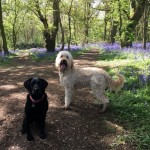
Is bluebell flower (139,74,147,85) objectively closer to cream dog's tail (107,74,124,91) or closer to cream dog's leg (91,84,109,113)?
cream dog's tail (107,74,124,91)

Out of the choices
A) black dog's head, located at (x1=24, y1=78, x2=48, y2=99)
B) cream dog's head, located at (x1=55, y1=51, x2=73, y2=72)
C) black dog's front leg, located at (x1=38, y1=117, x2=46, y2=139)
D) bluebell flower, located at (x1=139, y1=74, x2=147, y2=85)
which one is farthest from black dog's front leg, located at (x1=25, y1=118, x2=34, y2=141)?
bluebell flower, located at (x1=139, y1=74, x2=147, y2=85)

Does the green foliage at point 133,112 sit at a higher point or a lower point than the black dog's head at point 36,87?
lower

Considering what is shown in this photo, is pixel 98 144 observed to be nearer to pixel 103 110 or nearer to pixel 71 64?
pixel 103 110

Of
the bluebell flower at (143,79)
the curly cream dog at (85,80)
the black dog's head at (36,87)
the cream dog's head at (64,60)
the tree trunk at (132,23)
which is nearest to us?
the black dog's head at (36,87)

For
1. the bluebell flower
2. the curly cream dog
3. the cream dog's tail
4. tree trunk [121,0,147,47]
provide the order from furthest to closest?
tree trunk [121,0,147,47] → the bluebell flower → the cream dog's tail → the curly cream dog

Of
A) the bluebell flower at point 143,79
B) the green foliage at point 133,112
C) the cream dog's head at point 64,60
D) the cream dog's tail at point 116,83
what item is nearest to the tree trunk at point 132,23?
the green foliage at point 133,112

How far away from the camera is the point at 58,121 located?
6707 mm

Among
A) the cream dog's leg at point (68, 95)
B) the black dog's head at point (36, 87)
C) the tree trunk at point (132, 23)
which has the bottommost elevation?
the cream dog's leg at point (68, 95)

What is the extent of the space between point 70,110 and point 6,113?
1.68m

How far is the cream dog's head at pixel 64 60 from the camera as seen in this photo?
22.2 ft

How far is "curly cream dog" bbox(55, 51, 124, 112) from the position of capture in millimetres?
7098

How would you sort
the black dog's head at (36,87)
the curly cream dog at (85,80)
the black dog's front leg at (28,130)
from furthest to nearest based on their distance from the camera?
1. the curly cream dog at (85,80)
2. the black dog's front leg at (28,130)
3. the black dog's head at (36,87)

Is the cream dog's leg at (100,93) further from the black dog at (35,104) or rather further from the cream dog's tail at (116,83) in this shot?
the black dog at (35,104)

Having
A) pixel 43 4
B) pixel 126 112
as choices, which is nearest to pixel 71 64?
pixel 126 112
